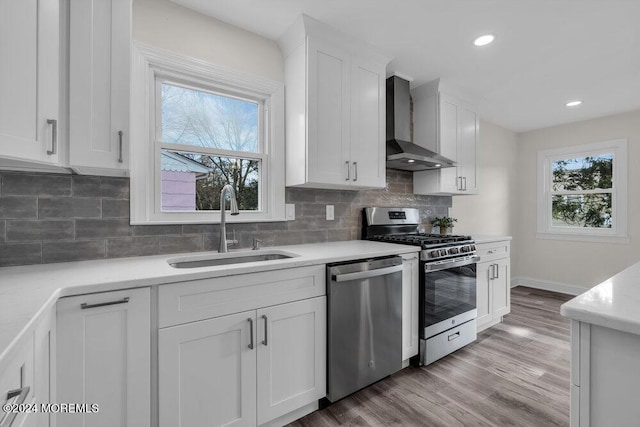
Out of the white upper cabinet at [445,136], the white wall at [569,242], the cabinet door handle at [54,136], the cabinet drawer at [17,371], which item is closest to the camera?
the cabinet drawer at [17,371]

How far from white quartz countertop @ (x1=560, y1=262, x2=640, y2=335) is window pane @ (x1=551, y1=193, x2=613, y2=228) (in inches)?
163

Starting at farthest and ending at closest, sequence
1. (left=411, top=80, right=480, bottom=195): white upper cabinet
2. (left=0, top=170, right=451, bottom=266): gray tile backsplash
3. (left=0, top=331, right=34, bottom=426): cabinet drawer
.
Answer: (left=411, top=80, right=480, bottom=195): white upper cabinet, (left=0, top=170, right=451, bottom=266): gray tile backsplash, (left=0, top=331, right=34, bottom=426): cabinet drawer

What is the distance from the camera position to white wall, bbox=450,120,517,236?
401 centimetres

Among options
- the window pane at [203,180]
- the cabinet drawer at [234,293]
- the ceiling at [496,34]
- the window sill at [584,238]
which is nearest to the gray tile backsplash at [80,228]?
the window pane at [203,180]

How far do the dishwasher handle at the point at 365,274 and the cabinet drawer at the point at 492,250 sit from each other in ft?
4.05

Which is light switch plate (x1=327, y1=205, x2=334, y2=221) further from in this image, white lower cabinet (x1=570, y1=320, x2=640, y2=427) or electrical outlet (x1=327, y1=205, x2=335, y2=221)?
white lower cabinet (x1=570, y1=320, x2=640, y2=427)

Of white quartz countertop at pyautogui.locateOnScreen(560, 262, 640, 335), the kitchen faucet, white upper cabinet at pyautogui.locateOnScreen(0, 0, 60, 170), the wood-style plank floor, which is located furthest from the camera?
the kitchen faucet

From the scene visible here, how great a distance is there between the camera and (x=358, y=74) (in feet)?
7.79

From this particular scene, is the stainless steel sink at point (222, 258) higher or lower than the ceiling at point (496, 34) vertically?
lower

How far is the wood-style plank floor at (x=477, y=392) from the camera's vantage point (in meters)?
1.74

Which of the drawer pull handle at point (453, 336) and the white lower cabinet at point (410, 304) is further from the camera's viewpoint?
the drawer pull handle at point (453, 336)

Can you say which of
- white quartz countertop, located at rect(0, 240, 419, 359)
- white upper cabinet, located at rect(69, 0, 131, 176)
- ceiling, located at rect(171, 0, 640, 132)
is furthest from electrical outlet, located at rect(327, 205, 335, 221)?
white upper cabinet, located at rect(69, 0, 131, 176)

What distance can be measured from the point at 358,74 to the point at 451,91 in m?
1.33

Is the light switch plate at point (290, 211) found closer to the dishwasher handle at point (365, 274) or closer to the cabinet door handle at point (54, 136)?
the dishwasher handle at point (365, 274)
